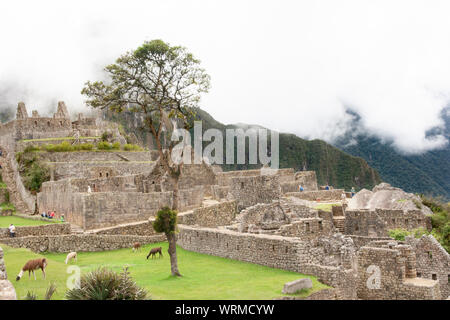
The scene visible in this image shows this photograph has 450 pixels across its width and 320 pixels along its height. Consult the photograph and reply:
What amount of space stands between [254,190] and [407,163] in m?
29.2

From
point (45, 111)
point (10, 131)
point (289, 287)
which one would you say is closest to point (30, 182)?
point (10, 131)

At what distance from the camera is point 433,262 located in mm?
16547

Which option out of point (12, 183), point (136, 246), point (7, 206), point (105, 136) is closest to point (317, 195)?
point (136, 246)

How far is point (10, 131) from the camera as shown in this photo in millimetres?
37438

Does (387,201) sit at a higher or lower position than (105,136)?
lower

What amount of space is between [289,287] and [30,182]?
75.1 ft

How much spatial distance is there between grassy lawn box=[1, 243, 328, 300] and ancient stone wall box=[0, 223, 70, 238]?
205cm

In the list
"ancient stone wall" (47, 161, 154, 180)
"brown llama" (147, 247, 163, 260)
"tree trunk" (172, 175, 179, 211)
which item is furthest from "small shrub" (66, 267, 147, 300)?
"ancient stone wall" (47, 161, 154, 180)

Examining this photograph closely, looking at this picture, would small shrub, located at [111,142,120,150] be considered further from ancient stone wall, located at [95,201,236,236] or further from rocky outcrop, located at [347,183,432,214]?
rocky outcrop, located at [347,183,432,214]

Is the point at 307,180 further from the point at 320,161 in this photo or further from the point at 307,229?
the point at 320,161

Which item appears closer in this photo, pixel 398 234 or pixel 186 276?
pixel 186 276

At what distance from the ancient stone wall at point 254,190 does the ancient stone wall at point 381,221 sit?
160 inches

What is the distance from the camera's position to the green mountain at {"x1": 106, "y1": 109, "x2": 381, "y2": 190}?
250ft
